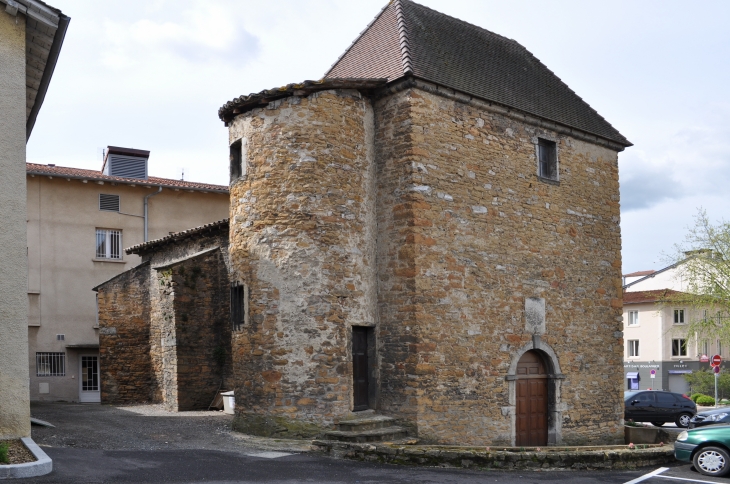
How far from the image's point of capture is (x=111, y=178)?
Result: 26.6 m

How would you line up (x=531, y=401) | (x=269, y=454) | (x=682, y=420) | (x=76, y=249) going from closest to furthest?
(x=269, y=454) < (x=531, y=401) < (x=682, y=420) < (x=76, y=249)

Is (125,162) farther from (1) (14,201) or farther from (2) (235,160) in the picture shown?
(1) (14,201)

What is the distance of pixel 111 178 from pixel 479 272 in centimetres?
1681

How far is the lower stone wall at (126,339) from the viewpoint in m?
21.3

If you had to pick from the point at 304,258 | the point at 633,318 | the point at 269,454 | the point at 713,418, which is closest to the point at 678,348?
the point at 633,318

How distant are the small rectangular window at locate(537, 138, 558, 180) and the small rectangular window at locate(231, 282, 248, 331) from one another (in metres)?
7.40

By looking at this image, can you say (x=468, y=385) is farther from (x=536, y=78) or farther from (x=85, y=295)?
(x=85, y=295)

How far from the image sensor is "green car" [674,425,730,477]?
39.8ft

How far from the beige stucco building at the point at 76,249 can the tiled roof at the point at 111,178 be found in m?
0.04

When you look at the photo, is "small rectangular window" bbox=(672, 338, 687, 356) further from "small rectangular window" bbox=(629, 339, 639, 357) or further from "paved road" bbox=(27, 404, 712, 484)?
"paved road" bbox=(27, 404, 712, 484)

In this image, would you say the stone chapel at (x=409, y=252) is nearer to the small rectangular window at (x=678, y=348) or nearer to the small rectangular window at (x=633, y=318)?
the small rectangular window at (x=678, y=348)

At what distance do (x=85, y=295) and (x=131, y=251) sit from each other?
396 cm

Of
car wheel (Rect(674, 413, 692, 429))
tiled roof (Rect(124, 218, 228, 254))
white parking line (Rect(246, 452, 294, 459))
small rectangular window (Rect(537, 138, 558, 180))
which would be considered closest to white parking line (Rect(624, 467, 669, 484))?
white parking line (Rect(246, 452, 294, 459))

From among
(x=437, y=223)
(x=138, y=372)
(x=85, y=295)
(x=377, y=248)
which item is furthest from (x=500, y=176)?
(x=85, y=295)
